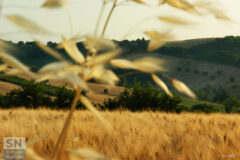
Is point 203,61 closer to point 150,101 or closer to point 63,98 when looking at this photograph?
point 150,101

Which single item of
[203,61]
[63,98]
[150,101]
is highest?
[203,61]

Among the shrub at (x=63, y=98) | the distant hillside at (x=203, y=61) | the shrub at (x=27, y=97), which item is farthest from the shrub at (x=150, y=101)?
the distant hillside at (x=203, y=61)

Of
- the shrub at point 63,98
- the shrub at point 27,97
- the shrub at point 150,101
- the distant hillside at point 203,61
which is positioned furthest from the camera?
the distant hillside at point 203,61

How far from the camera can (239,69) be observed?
78.5m

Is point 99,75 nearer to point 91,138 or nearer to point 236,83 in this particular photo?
point 91,138

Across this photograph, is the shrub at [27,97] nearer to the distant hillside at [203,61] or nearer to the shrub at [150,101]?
the shrub at [150,101]

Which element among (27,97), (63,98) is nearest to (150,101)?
(63,98)

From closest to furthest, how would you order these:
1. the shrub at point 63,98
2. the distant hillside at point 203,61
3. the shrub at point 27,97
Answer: the shrub at point 63,98, the shrub at point 27,97, the distant hillside at point 203,61

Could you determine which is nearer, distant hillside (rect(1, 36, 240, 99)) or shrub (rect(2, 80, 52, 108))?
shrub (rect(2, 80, 52, 108))

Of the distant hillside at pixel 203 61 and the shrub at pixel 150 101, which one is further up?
the distant hillside at pixel 203 61

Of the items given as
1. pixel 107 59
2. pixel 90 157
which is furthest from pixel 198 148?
pixel 107 59

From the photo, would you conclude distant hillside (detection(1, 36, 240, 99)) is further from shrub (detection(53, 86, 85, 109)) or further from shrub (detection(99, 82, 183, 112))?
shrub (detection(99, 82, 183, 112))

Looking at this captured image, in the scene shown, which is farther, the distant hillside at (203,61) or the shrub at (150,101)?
the distant hillside at (203,61)

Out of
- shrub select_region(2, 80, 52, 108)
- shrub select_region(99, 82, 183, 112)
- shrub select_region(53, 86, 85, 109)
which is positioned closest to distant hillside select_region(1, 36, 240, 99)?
shrub select_region(2, 80, 52, 108)
